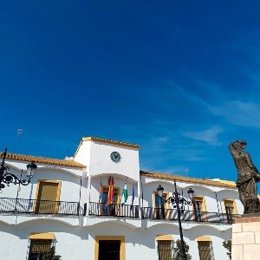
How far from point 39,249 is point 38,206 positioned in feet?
7.74

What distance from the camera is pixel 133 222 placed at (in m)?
17.5

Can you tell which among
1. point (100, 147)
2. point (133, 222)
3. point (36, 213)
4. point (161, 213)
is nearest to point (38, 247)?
point (36, 213)

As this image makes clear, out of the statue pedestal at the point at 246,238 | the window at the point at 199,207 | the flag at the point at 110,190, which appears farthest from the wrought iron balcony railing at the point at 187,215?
the statue pedestal at the point at 246,238

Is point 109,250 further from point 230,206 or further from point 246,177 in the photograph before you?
point 230,206

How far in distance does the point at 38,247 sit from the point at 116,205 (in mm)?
5244

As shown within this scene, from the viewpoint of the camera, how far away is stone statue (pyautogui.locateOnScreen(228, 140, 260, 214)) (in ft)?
29.2

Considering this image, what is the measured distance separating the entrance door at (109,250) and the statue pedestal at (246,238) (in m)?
10.7

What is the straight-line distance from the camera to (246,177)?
9281 millimetres

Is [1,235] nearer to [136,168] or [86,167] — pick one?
[86,167]

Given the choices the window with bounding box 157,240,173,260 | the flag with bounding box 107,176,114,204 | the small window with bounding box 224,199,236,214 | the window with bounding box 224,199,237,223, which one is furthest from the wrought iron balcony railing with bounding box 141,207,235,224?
the flag with bounding box 107,176,114,204

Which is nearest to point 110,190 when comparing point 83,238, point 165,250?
point 83,238

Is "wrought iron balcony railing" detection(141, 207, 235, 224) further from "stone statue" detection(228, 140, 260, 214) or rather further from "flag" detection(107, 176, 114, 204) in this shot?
"stone statue" detection(228, 140, 260, 214)

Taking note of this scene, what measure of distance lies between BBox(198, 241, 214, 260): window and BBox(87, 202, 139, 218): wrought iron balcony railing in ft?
20.3

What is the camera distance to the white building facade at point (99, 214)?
1548 cm
